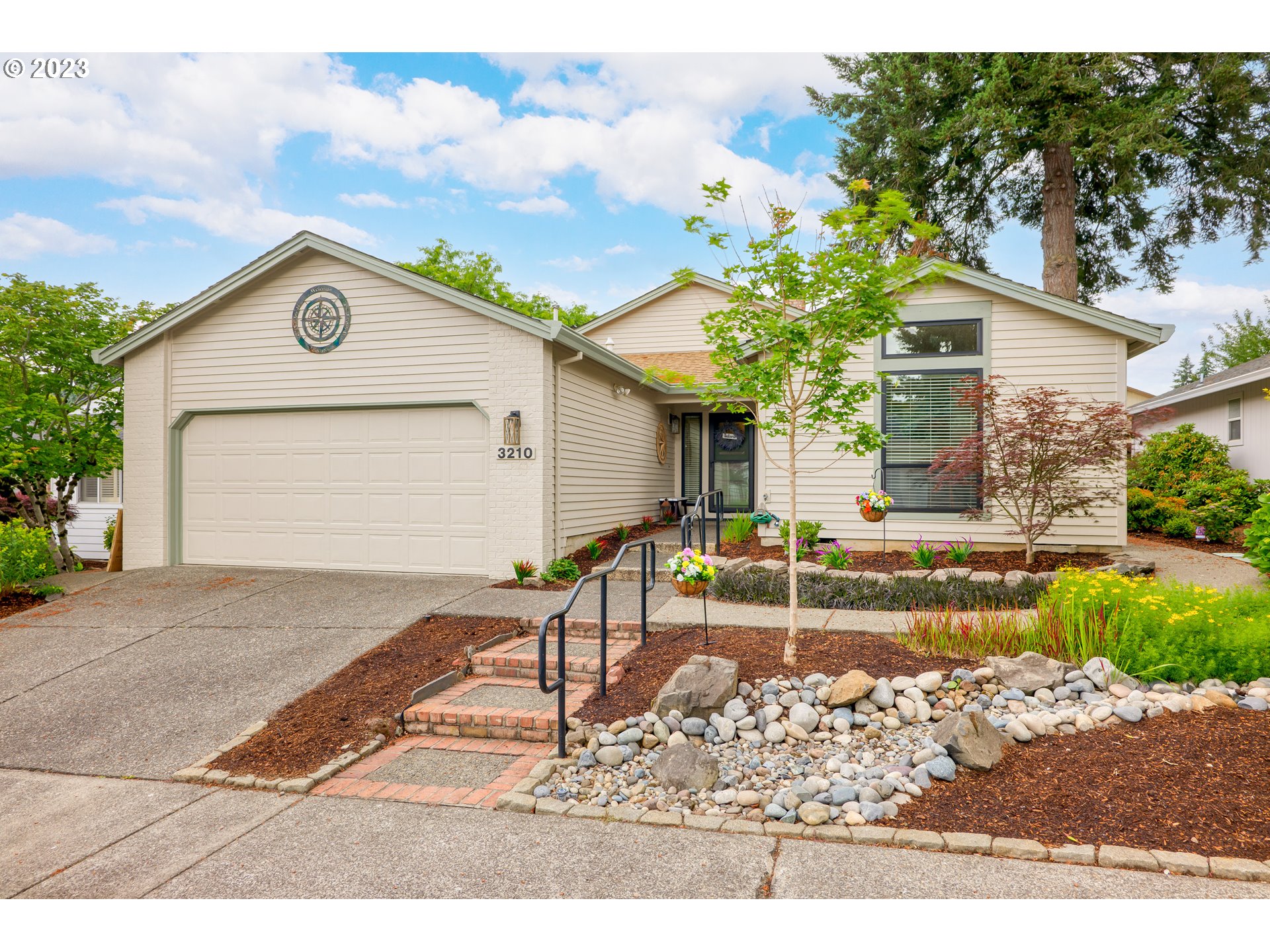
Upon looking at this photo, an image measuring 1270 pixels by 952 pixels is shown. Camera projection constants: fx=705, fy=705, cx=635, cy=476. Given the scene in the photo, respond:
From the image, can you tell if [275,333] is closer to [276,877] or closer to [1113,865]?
[276,877]

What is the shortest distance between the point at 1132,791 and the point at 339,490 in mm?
8870

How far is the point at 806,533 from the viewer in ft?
30.5

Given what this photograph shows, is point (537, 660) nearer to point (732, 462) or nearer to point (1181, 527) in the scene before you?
point (732, 462)

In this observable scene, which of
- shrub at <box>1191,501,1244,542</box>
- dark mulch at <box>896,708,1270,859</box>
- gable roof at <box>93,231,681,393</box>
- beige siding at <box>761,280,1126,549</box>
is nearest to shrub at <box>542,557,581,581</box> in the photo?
gable roof at <box>93,231,681,393</box>

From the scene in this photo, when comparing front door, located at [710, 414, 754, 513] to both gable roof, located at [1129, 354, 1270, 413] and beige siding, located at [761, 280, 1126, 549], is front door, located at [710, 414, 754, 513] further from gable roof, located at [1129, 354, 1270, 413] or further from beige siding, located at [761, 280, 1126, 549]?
gable roof, located at [1129, 354, 1270, 413]

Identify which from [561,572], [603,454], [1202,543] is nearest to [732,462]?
[603,454]

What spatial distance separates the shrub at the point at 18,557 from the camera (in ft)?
27.8

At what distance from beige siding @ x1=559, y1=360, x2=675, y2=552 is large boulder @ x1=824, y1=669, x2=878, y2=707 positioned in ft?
18.1

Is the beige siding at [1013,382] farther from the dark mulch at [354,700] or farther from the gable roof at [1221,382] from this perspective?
the dark mulch at [354,700]

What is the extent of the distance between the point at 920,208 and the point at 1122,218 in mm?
4351

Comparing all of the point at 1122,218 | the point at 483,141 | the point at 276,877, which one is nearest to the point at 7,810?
the point at 276,877

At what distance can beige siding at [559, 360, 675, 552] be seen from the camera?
381 inches

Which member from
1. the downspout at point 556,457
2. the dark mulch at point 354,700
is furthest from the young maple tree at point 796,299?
the downspout at point 556,457

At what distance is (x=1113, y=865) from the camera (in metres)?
2.78
